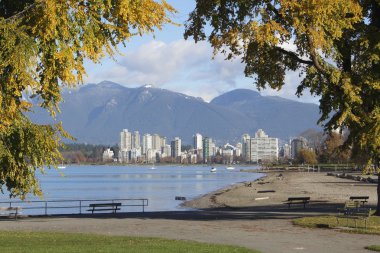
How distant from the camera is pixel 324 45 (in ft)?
77.9

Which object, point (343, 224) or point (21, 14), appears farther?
point (343, 224)

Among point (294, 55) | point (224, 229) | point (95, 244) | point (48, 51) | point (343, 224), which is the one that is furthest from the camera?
point (294, 55)

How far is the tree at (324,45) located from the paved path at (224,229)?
4831 millimetres

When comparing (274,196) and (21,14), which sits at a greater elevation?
(21,14)

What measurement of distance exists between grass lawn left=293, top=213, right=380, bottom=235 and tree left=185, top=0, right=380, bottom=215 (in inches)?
101

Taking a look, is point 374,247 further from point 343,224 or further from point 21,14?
point 21,14

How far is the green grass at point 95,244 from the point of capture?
17828 millimetres

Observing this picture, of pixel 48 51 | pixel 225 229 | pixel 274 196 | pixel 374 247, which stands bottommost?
pixel 274 196

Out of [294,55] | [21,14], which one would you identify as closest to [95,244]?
[21,14]

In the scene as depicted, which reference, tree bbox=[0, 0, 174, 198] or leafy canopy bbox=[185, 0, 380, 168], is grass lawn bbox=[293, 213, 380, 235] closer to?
leafy canopy bbox=[185, 0, 380, 168]

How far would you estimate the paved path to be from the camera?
20391 mm

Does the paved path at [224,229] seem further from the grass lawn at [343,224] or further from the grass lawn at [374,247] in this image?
the grass lawn at [343,224]

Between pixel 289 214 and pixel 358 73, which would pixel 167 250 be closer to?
pixel 358 73

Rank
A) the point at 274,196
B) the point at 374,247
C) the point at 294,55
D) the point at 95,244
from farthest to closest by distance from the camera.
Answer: the point at 274,196 < the point at 294,55 < the point at 95,244 < the point at 374,247
